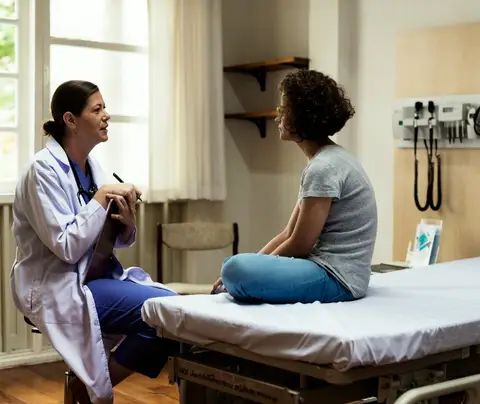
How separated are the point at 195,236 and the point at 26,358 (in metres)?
1.02

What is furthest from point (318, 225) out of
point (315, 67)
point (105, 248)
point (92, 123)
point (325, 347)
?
point (315, 67)

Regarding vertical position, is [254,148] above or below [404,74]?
below

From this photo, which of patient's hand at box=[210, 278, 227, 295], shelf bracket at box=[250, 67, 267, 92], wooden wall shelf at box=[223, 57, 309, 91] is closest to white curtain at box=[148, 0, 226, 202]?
wooden wall shelf at box=[223, 57, 309, 91]

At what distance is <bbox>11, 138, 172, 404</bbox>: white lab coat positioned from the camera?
8.45 ft

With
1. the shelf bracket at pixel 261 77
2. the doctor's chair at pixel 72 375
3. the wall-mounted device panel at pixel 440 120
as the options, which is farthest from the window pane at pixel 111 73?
the doctor's chair at pixel 72 375

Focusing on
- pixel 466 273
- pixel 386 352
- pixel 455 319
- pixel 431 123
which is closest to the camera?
pixel 386 352

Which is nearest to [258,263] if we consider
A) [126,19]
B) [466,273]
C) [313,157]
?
[313,157]

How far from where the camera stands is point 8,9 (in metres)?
4.04

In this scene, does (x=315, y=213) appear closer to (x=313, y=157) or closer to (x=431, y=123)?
(x=313, y=157)

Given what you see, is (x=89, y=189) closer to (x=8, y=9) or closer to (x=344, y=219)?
(x=344, y=219)

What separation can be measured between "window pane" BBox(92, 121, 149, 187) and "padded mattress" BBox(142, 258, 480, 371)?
1.98 m

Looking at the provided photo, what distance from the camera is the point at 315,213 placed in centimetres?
233

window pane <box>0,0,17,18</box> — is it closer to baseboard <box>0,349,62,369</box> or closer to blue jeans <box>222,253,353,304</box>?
baseboard <box>0,349,62,369</box>

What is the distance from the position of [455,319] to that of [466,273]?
0.93 metres
